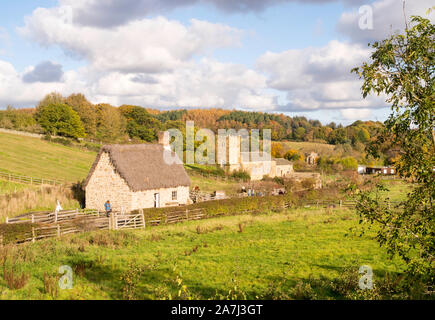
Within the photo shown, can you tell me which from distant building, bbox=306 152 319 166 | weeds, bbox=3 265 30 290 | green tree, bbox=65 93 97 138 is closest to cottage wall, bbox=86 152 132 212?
weeds, bbox=3 265 30 290

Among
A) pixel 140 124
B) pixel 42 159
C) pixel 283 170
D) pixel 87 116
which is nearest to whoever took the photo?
pixel 42 159

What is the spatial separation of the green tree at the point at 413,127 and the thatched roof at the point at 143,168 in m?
23.3

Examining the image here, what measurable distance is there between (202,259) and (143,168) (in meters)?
16.1

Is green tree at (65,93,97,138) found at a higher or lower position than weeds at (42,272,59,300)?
higher

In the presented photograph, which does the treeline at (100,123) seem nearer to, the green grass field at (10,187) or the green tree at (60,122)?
the green tree at (60,122)

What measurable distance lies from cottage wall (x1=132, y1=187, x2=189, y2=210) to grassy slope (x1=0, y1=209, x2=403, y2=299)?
529cm

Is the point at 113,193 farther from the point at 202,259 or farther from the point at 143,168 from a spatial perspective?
the point at 202,259

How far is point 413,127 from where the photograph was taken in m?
6.79

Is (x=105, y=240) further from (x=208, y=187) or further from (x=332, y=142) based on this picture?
(x=332, y=142)

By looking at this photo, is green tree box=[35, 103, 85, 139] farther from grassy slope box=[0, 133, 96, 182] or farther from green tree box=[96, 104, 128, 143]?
grassy slope box=[0, 133, 96, 182]

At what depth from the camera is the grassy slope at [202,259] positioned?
11.3 metres

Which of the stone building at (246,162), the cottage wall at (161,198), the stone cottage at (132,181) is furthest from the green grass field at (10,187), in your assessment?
the stone building at (246,162)

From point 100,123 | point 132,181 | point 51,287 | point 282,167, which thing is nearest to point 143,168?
point 132,181

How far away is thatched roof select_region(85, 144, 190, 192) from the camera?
Result: 93.2 feet
